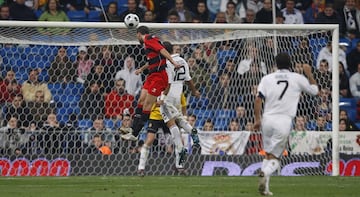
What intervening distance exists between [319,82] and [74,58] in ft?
15.9

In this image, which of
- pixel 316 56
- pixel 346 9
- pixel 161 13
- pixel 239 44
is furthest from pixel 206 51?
pixel 346 9

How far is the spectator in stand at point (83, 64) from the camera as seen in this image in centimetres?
1923

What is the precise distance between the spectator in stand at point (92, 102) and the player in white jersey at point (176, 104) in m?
2.29

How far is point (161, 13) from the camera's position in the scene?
2419cm

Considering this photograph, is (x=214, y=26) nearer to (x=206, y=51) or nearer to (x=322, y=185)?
(x=206, y=51)

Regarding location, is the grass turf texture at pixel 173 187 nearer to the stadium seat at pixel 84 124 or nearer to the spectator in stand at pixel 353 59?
the stadium seat at pixel 84 124

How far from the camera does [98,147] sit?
1864 cm

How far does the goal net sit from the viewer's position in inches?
714

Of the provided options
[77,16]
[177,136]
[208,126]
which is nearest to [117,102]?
[208,126]

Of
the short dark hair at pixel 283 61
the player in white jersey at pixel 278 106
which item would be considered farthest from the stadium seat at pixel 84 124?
the short dark hair at pixel 283 61

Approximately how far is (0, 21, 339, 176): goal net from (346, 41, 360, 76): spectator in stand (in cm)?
362

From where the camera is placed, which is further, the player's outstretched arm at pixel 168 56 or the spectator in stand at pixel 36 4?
the spectator in stand at pixel 36 4

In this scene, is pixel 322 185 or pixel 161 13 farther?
pixel 161 13

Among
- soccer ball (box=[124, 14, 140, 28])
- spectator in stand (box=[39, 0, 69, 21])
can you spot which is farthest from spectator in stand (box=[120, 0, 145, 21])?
soccer ball (box=[124, 14, 140, 28])
